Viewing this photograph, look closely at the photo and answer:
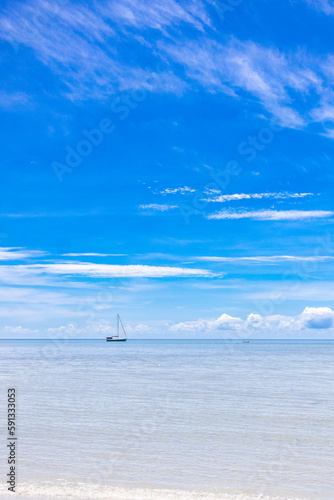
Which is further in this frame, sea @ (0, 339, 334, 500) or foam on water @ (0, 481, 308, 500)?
A: sea @ (0, 339, 334, 500)

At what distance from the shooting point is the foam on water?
51.2ft

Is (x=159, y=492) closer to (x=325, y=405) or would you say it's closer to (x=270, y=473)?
(x=270, y=473)

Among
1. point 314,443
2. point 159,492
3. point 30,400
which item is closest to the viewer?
point 159,492

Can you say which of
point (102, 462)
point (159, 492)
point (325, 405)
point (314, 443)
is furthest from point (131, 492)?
point (325, 405)

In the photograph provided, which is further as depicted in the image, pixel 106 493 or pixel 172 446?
pixel 172 446

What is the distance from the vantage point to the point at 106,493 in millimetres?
16125

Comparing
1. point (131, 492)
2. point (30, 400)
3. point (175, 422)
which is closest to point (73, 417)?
point (175, 422)

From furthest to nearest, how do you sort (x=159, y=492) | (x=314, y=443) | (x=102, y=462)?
(x=314, y=443) → (x=102, y=462) → (x=159, y=492)

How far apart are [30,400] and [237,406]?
16941 mm

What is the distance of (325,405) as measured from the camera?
35.2 m

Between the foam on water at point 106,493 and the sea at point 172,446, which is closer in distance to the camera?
the foam on water at point 106,493

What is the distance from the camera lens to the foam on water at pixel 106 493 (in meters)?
15.6

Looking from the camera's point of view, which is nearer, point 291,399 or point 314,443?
point 314,443

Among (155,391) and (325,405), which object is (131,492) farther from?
(155,391)
